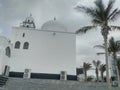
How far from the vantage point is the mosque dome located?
91.0 ft

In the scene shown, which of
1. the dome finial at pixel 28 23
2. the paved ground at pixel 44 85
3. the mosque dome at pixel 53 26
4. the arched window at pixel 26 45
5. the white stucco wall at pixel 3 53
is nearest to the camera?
the paved ground at pixel 44 85

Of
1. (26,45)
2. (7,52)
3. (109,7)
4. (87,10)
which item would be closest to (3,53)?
(7,52)

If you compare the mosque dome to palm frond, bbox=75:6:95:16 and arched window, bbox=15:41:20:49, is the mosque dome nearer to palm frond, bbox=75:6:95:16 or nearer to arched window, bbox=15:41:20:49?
arched window, bbox=15:41:20:49

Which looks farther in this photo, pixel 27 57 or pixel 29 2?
pixel 27 57

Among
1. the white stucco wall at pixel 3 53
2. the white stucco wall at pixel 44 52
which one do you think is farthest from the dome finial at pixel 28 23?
the white stucco wall at pixel 3 53

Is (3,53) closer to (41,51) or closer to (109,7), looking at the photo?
(41,51)

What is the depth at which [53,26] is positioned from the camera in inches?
1099

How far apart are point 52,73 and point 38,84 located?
8354 millimetres

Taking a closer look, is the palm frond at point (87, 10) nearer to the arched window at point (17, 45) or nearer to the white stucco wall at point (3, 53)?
the white stucco wall at point (3, 53)

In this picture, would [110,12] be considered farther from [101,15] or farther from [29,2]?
[29,2]

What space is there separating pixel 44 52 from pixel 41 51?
54cm

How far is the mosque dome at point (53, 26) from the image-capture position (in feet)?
91.0

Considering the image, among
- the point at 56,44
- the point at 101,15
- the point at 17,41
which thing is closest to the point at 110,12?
the point at 101,15

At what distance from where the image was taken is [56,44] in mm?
25812
